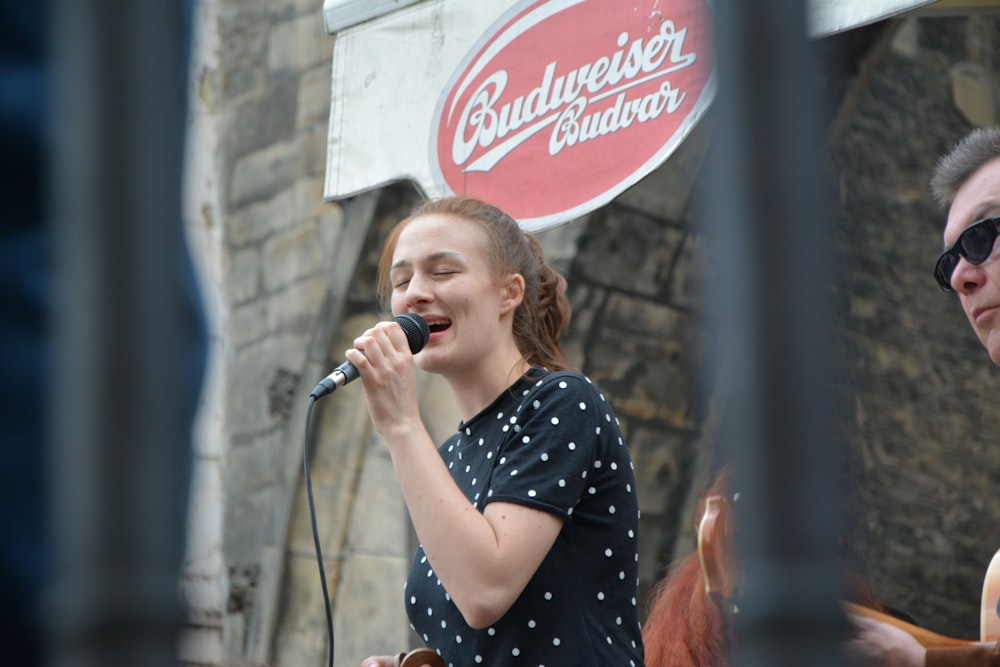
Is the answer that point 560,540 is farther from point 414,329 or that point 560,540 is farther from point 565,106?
point 565,106

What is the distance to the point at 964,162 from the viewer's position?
253 centimetres

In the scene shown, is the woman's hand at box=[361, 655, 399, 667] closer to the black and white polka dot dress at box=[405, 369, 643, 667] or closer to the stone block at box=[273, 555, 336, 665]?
the black and white polka dot dress at box=[405, 369, 643, 667]

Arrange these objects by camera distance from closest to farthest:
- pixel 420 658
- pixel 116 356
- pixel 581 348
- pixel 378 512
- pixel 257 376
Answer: pixel 116 356 → pixel 420 658 → pixel 581 348 → pixel 378 512 → pixel 257 376

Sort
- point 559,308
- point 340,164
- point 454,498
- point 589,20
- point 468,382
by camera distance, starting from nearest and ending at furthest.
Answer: point 454,498, point 468,382, point 559,308, point 589,20, point 340,164

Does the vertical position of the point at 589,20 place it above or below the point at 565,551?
above

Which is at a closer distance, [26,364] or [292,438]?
[26,364]

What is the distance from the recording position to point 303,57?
7379mm

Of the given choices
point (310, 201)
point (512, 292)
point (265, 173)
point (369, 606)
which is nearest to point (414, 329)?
point (512, 292)

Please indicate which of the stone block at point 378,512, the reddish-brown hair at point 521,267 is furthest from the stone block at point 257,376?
the reddish-brown hair at point 521,267

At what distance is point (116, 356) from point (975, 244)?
202 centimetres

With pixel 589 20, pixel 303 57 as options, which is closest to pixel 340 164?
pixel 589 20

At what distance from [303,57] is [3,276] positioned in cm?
628

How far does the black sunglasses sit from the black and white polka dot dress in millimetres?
592

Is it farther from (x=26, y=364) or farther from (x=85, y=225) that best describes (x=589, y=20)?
(x=85, y=225)
